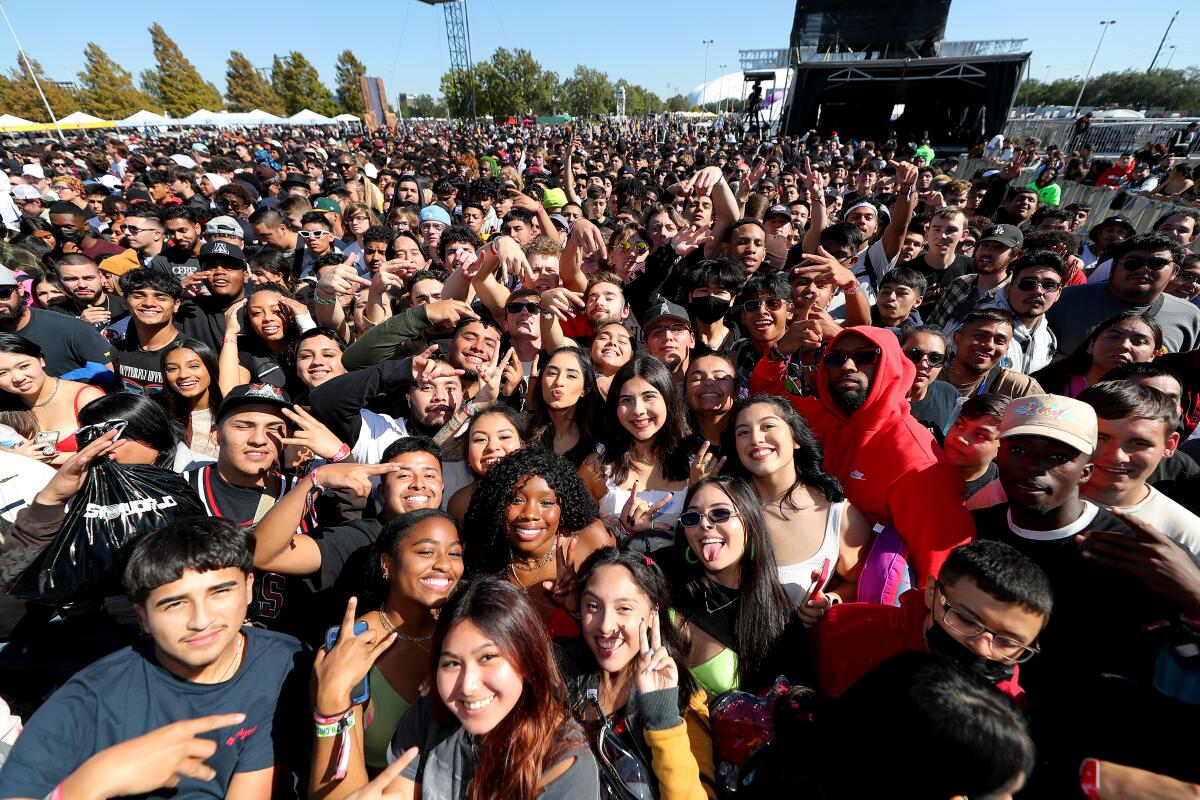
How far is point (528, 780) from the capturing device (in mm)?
1761

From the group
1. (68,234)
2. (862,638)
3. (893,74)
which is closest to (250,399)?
(862,638)

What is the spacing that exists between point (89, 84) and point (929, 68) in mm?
69581

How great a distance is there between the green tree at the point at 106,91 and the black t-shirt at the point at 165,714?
67704 millimetres

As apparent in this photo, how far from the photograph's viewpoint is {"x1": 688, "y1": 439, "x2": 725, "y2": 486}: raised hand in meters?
2.96

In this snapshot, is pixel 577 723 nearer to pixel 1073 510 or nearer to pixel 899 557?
pixel 899 557

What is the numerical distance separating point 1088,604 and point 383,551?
285 centimetres

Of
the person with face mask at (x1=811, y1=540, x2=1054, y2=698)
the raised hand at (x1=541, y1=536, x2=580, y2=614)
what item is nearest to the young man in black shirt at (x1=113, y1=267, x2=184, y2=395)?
the raised hand at (x1=541, y1=536, x2=580, y2=614)

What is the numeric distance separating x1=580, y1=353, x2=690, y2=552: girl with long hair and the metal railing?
2357cm

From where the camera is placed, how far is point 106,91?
4750 cm

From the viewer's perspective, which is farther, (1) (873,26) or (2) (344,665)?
(1) (873,26)

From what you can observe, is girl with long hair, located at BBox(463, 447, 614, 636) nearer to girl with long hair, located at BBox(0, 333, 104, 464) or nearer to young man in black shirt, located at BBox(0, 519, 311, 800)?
young man in black shirt, located at BBox(0, 519, 311, 800)

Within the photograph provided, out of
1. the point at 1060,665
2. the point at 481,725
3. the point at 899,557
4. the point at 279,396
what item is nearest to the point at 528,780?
the point at 481,725

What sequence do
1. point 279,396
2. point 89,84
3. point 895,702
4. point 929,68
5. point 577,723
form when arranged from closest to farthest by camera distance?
point 895,702, point 577,723, point 279,396, point 929,68, point 89,84

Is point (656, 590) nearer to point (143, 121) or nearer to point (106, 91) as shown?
point (143, 121)
